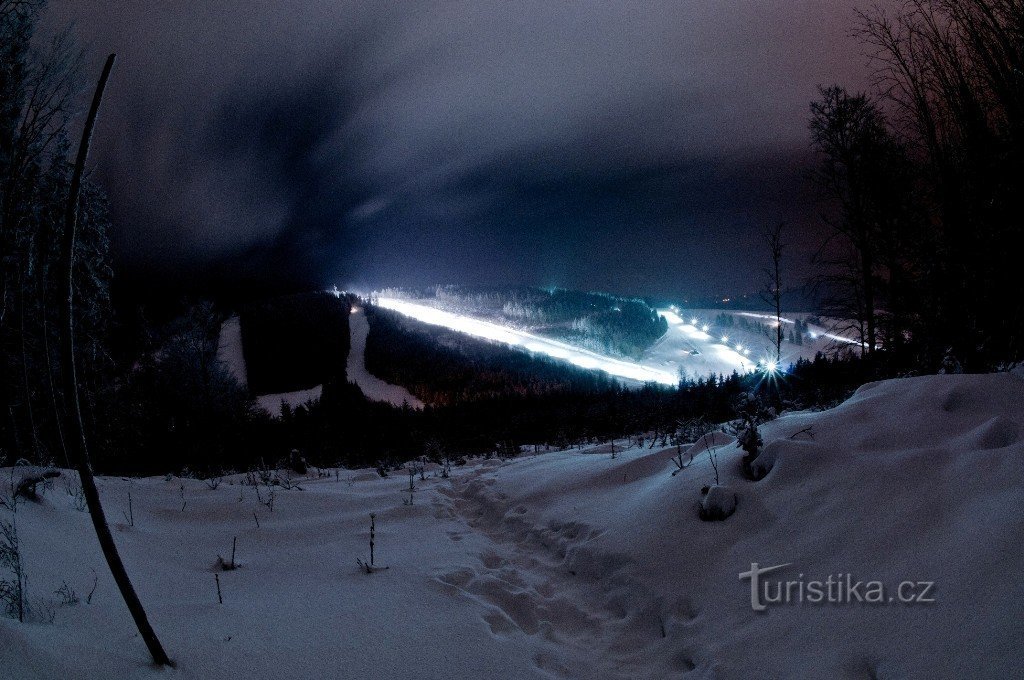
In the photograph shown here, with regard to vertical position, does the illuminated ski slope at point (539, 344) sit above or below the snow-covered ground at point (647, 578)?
above

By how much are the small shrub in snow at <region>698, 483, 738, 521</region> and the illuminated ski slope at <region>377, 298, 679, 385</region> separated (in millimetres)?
45829

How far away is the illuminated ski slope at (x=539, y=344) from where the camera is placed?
192 ft

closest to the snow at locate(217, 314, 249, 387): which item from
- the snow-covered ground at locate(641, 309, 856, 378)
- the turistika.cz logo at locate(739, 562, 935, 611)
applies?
the snow-covered ground at locate(641, 309, 856, 378)

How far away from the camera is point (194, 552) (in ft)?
14.6

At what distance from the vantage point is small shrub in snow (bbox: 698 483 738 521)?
3859 mm

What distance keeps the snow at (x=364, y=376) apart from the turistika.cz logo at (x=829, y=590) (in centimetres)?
4829

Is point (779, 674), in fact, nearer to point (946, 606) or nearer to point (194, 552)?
point (946, 606)

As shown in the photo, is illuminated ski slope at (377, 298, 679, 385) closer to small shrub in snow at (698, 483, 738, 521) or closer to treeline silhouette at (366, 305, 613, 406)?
treeline silhouette at (366, 305, 613, 406)

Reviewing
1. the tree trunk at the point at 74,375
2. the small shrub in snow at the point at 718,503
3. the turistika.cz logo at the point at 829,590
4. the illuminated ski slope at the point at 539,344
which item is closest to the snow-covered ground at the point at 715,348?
the illuminated ski slope at the point at 539,344

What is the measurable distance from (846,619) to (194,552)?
18.1ft

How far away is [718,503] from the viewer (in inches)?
153

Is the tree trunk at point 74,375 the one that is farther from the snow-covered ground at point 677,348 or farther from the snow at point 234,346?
the snow at point 234,346

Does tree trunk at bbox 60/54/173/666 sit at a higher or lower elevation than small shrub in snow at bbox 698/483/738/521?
higher

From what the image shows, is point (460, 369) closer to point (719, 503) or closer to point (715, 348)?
point (715, 348)
